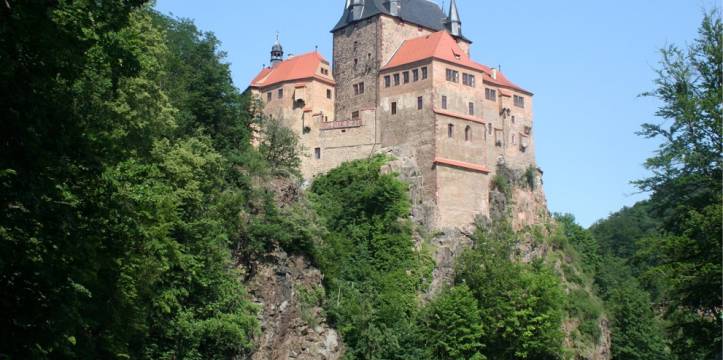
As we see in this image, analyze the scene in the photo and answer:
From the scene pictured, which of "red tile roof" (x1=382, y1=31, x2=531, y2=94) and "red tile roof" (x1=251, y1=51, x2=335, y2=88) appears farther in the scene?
"red tile roof" (x1=251, y1=51, x2=335, y2=88)

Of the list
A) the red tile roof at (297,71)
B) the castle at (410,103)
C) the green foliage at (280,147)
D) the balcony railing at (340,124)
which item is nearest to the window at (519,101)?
the castle at (410,103)

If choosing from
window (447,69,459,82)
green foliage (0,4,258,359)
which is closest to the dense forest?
green foliage (0,4,258,359)

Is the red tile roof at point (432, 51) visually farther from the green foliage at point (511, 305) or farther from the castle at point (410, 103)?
the green foliage at point (511, 305)

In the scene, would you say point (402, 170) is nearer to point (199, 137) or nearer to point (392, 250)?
point (392, 250)

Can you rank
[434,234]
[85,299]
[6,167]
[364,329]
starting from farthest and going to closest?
[434,234] → [364,329] → [85,299] → [6,167]

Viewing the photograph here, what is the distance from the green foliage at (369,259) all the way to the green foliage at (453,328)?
48.1 inches

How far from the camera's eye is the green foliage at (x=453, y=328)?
5591 cm

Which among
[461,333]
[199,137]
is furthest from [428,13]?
[199,137]

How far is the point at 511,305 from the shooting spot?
193 feet

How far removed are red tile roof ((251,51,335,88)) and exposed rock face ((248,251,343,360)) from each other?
73.9 feet

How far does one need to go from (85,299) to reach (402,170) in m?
42.4

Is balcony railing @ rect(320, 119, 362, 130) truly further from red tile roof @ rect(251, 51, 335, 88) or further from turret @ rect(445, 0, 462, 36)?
turret @ rect(445, 0, 462, 36)

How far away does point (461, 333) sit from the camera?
56.3m

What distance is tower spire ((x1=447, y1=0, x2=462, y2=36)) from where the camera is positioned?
75.5m
